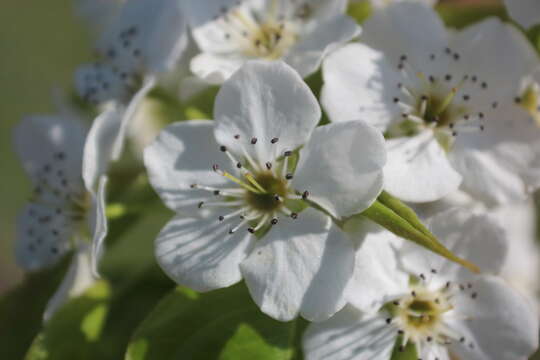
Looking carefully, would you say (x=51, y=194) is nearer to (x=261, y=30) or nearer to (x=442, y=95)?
(x=261, y=30)

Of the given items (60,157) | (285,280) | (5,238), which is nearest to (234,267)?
(285,280)

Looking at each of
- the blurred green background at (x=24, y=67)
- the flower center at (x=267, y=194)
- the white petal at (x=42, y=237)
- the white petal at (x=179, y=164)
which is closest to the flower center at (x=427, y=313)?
the flower center at (x=267, y=194)

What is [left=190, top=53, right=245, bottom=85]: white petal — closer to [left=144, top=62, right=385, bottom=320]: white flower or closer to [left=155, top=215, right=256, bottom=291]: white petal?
[left=144, top=62, right=385, bottom=320]: white flower

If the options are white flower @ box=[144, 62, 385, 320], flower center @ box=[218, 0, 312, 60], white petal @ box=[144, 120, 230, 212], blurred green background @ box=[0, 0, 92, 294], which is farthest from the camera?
blurred green background @ box=[0, 0, 92, 294]

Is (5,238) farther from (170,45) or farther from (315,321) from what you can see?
(315,321)

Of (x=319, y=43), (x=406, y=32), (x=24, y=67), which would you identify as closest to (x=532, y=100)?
(x=406, y=32)

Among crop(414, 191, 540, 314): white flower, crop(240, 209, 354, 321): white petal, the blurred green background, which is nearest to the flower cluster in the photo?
crop(240, 209, 354, 321): white petal
